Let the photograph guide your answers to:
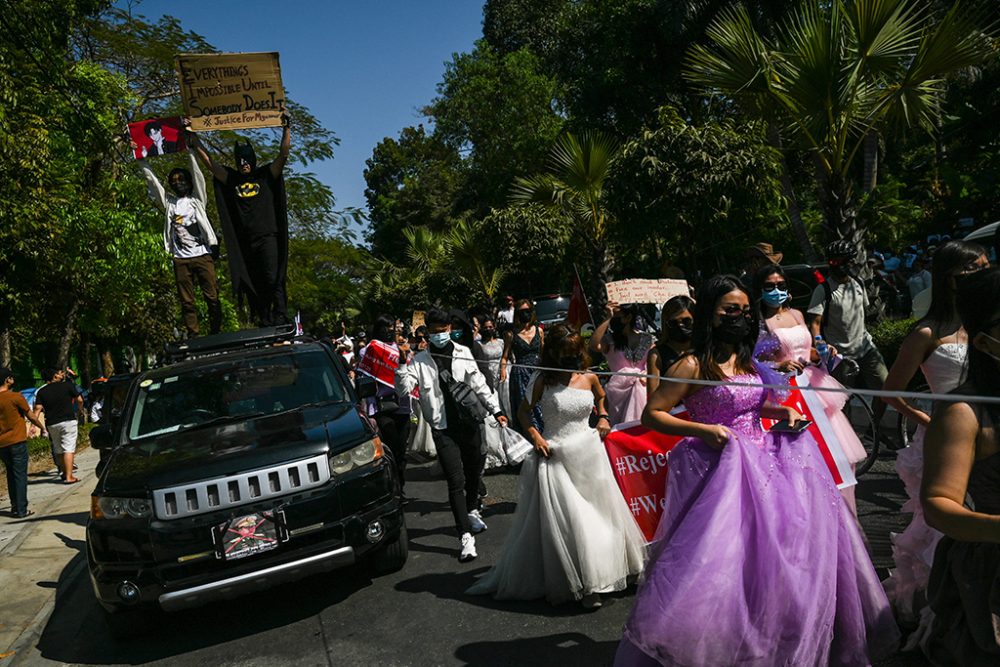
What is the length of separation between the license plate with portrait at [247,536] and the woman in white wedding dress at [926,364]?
3422 millimetres

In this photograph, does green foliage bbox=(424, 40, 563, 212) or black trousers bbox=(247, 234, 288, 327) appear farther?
green foliage bbox=(424, 40, 563, 212)

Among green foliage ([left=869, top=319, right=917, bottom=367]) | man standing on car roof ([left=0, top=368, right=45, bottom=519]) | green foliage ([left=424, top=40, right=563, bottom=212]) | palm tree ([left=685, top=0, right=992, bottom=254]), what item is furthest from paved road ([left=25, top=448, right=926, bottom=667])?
green foliage ([left=424, top=40, right=563, bottom=212])

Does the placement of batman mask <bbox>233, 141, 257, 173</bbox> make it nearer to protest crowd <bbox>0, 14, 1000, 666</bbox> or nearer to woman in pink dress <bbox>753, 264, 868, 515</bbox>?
protest crowd <bbox>0, 14, 1000, 666</bbox>

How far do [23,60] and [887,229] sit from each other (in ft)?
67.6

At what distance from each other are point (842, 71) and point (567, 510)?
7.12 meters

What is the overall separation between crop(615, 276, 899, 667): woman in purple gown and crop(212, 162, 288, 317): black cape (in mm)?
5778

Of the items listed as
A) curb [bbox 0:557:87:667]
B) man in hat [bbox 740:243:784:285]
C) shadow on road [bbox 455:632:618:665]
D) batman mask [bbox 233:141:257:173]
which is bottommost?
curb [bbox 0:557:87:667]

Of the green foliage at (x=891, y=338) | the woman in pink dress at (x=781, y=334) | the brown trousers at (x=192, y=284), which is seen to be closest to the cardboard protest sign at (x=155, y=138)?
the brown trousers at (x=192, y=284)

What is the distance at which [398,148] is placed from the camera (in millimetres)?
60000

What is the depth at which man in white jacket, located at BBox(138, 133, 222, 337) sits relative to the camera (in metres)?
8.45

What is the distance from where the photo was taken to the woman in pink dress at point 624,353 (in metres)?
7.19

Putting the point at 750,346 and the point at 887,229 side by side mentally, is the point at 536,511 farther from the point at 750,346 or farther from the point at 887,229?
the point at 887,229

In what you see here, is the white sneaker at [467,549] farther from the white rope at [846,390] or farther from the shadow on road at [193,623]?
the white rope at [846,390]

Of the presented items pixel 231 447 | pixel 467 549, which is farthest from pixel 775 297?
pixel 231 447
